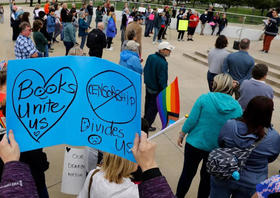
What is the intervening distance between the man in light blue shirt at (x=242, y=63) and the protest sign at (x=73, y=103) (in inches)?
156

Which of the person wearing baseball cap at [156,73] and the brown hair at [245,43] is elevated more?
the brown hair at [245,43]

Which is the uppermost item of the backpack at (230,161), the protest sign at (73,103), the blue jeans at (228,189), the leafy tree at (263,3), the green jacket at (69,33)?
the leafy tree at (263,3)

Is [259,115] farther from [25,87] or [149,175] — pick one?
[25,87]

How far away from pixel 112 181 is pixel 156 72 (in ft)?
9.94

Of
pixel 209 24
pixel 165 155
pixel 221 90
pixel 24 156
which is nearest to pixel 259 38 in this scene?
pixel 209 24

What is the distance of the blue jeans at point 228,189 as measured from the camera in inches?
96.9

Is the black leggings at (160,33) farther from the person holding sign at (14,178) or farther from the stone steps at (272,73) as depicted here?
the person holding sign at (14,178)

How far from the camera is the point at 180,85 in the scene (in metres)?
8.25

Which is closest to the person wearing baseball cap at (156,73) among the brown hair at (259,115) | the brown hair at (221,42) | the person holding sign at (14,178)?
the brown hair at (221,42)

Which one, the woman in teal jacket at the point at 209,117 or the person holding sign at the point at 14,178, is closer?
the person holding sign at the point at 14,178

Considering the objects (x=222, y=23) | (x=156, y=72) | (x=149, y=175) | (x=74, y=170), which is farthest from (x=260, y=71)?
(x=222, y=23)

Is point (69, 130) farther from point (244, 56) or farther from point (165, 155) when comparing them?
point (244, 56)

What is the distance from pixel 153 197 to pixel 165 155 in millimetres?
3399

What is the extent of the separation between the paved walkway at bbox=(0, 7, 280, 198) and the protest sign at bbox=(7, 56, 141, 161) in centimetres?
229
